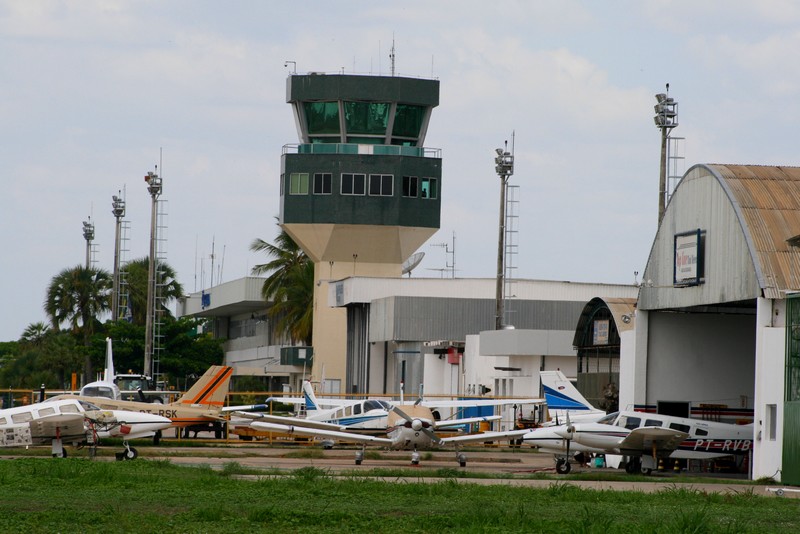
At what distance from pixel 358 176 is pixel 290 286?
13828 millimetres

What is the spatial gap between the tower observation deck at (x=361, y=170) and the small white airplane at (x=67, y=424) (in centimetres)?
3379

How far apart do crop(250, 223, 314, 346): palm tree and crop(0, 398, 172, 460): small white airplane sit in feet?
134

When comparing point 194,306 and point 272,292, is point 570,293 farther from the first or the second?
point 194,306

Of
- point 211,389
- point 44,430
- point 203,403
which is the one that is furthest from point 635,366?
point 44,430

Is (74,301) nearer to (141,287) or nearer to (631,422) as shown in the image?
(141,287)

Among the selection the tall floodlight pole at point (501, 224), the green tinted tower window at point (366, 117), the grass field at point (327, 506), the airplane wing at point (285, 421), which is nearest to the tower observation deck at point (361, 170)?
the green tinted tower window at point (366, 117)

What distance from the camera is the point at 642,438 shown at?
3212 centimetres

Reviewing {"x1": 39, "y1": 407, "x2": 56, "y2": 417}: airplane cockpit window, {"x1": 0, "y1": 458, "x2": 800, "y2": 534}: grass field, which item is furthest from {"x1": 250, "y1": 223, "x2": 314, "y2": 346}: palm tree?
{"x1": 0, "y1": 458, "x2": 800, "y2": 534}: grass field

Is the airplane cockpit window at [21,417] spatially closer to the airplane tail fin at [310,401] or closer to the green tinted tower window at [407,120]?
the airplane tail fin at [310,401]

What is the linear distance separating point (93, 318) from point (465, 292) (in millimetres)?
27892

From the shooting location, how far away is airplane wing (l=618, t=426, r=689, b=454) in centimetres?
3198

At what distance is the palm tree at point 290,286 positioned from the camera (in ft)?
255

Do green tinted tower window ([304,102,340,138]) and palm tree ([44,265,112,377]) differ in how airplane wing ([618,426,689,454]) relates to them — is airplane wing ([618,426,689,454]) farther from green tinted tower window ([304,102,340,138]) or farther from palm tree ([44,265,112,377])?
palm tree ([44,265,112,377])

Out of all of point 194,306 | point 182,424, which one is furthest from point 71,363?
point 182,424
